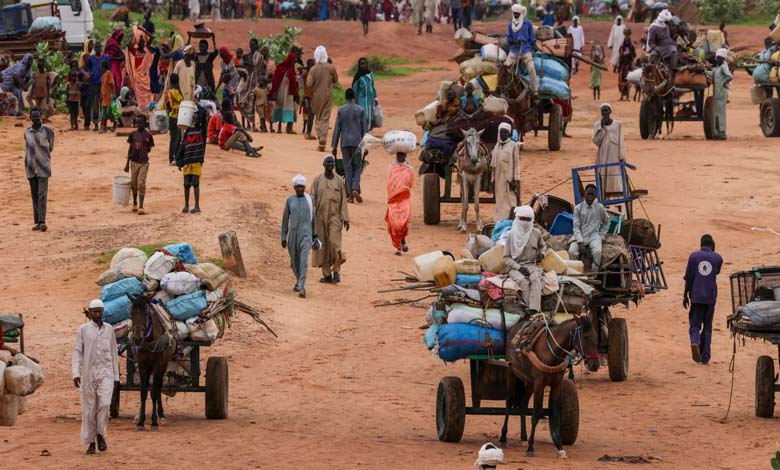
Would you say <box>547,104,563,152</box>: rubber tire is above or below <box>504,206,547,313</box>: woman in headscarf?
below

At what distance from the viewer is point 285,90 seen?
35062 mm

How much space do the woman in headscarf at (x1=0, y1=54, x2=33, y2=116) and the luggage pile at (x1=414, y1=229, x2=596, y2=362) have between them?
2363 centimetres

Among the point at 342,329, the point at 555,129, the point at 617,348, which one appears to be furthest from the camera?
the point at 555,129

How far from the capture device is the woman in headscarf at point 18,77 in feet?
123

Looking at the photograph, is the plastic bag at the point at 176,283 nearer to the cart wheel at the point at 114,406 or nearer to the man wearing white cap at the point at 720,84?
the cart wheel at the point at 114,406

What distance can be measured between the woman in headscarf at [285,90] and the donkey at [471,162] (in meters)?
9.87

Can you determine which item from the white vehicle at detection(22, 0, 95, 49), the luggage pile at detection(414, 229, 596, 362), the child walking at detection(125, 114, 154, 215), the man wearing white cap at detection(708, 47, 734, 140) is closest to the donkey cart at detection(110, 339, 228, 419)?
the luggage pile at detection(414, 229, 596, 362)

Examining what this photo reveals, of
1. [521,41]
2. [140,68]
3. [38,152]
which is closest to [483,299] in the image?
[38,152]

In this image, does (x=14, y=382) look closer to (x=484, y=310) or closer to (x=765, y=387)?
(x=484, y=310)

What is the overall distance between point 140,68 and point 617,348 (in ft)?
65.9

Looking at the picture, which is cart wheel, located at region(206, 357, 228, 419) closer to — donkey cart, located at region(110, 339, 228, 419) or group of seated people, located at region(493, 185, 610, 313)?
donkey cart, located at region(110, 339, 228, 419)

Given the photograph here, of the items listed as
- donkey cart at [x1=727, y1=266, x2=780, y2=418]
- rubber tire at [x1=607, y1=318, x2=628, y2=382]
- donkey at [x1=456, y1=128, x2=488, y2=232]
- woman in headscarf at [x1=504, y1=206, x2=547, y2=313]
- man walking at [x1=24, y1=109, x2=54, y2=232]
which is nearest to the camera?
woman in headscarf at [x1=504, y1=206, x2=547, y2=313]

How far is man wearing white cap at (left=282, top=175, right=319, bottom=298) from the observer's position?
69.6ft

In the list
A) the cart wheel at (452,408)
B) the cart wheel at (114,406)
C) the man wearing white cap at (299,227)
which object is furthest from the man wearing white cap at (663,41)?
the cart wheel at (114,406)
